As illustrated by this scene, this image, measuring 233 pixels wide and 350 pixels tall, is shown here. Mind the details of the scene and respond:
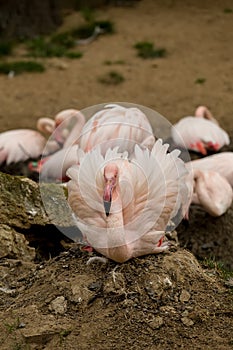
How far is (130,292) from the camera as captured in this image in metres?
3.15

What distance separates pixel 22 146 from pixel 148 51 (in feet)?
11.5

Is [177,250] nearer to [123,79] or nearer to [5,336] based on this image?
[5,336]

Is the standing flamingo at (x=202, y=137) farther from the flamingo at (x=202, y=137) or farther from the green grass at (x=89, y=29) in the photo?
the green grass at (x=89, y=29)

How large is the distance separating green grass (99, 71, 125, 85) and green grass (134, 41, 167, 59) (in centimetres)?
73

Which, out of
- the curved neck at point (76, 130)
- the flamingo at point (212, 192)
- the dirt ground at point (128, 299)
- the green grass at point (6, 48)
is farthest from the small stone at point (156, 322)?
Answer: the green grass at point (6, 48)

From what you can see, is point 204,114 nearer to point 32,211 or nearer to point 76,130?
point 76,130

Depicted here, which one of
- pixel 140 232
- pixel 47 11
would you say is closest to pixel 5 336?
pixel 140 232

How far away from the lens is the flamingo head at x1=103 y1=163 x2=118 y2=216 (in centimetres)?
312

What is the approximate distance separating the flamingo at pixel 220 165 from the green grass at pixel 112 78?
302 centimetres

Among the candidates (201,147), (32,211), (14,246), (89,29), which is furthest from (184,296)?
(89,29)

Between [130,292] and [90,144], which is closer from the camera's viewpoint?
[130,292]

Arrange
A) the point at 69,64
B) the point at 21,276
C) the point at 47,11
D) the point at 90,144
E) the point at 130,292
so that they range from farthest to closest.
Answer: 1. the point at 47,11
2. the point at 69,64
3. the point at 90,144
4. the point at 21,276
5. the point at 130,292

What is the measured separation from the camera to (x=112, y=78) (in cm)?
876

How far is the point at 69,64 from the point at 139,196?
6.21 metres
